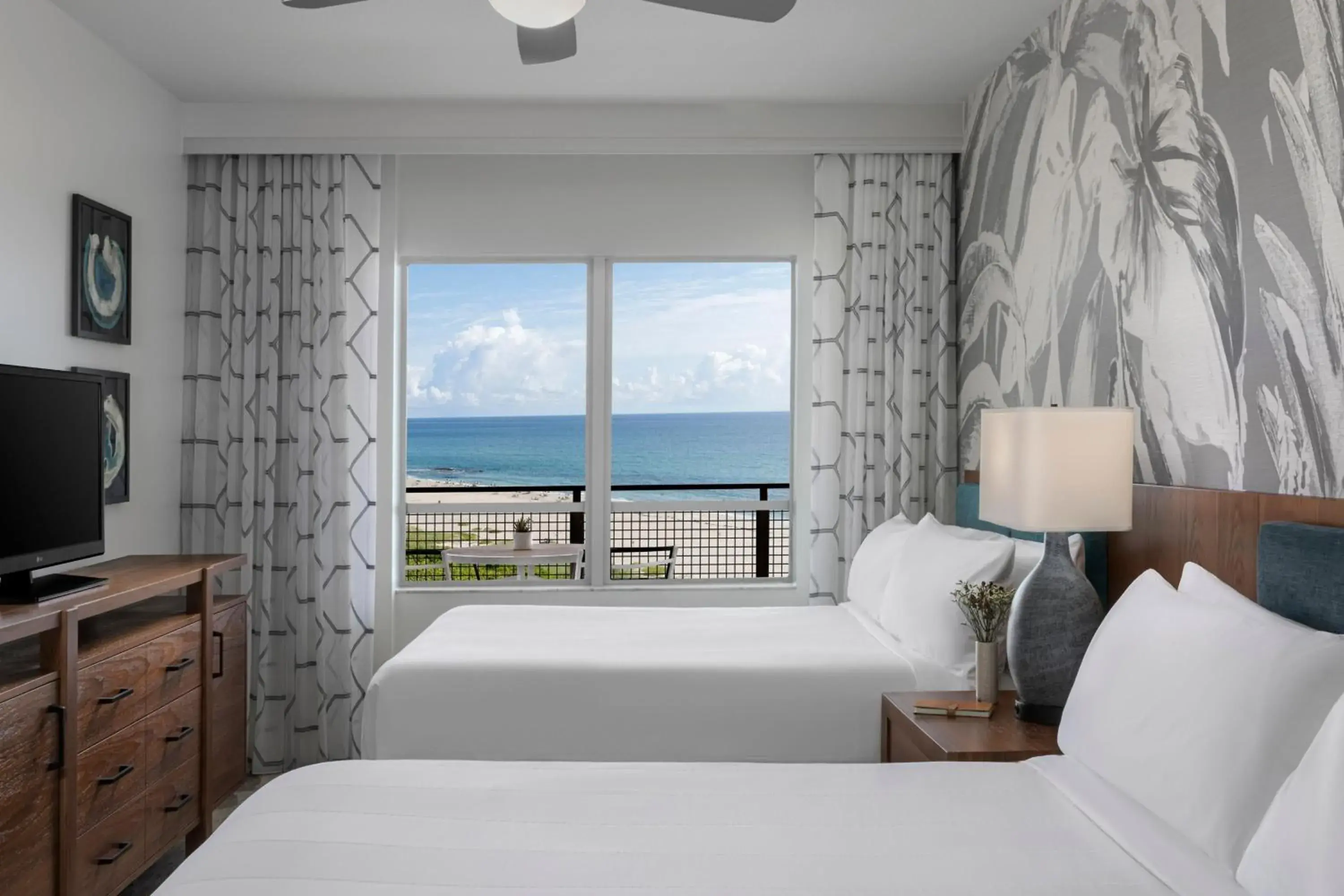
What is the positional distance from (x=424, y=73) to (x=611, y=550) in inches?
87.7

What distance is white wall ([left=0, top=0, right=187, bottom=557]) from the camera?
301 centimetres

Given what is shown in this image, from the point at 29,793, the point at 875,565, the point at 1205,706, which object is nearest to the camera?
the point at 1205,706

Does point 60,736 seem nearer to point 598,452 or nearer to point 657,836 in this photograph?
point 657,836

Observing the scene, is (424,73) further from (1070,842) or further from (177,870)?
(1070,842)

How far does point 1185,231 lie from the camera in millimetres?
2555

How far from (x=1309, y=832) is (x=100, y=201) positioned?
390cm

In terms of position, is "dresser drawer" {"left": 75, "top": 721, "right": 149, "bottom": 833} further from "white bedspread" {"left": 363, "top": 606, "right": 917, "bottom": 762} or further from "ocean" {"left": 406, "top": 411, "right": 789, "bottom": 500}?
"ocean" {"left": 406, "top": 411, "right": 789, "bottom": 500}

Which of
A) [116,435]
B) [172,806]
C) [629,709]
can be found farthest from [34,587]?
[629,709]

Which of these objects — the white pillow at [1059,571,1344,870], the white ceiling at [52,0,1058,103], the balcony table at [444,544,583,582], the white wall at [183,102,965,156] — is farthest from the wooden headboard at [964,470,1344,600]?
the balcony table at [444,544,583,582]

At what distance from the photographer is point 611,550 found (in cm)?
465

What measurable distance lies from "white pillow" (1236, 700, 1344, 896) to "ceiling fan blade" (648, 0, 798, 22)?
72.4 inches

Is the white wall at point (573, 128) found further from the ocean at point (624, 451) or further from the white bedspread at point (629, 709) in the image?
the white bedspread at point (629, 709)

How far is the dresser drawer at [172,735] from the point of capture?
113 inches

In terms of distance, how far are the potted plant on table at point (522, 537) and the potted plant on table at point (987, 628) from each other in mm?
2495
